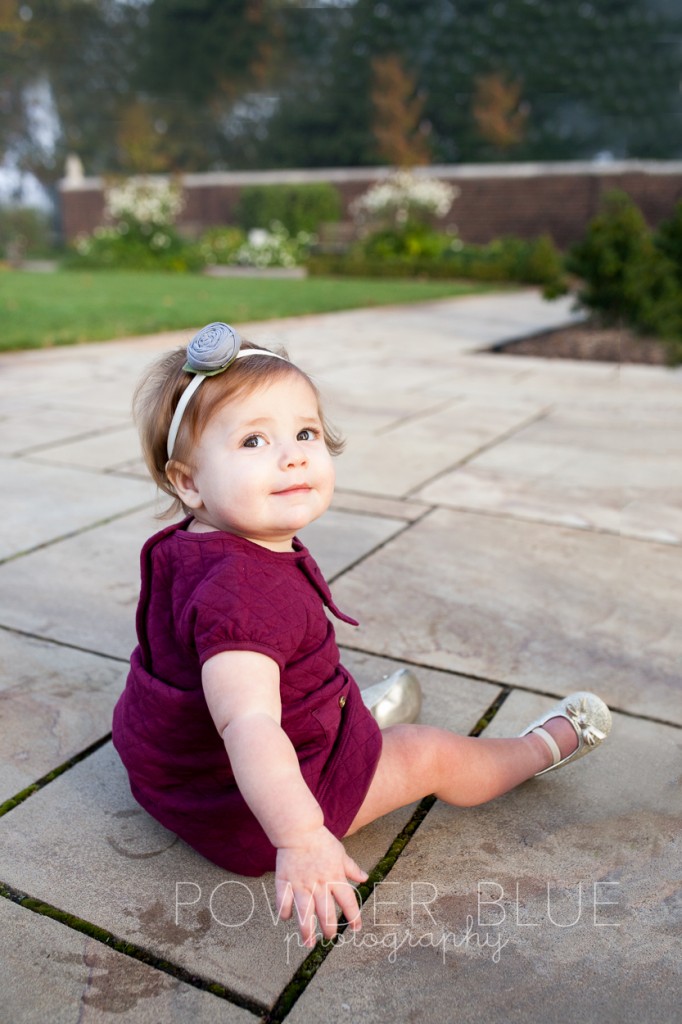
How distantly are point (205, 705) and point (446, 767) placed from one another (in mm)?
489

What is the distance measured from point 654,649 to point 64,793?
1.50 metres

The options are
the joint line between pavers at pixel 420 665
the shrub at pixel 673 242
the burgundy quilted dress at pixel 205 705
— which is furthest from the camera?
the shrub at pixel 673 242

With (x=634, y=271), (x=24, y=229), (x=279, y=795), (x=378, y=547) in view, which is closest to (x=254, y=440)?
(x=279, y=795)

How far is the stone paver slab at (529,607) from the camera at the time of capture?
218cm

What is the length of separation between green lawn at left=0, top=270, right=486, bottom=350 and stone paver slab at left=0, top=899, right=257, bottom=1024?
23.3 feet

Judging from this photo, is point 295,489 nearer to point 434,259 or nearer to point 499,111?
point 434,259

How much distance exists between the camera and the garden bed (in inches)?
312

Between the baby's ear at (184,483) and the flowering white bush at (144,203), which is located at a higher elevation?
the flowering white bush at (144,203)

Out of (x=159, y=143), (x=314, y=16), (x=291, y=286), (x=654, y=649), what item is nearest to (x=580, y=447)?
(x=654, y=649)

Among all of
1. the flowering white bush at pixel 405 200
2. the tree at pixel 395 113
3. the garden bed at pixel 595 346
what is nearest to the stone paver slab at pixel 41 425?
the garden bed at pixel 595 346

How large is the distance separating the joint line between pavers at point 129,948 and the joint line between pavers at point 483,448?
94.0 inches

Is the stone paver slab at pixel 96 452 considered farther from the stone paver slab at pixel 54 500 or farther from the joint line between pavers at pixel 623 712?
the joint line between pavers at pixel 623 712

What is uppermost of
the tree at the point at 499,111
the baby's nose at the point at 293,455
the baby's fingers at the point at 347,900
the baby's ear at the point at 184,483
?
the tree at the point at 499,111

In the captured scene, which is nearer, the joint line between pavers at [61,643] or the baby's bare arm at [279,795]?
the baby's bare arm at [279,795]
